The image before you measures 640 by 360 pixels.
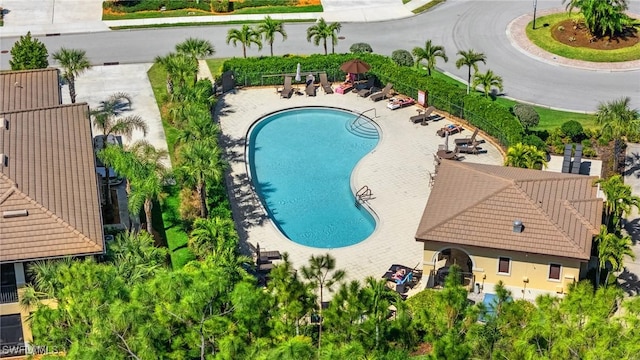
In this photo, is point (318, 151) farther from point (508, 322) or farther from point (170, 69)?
point (508, 322)

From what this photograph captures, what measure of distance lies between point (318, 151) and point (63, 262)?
23981 millimetres

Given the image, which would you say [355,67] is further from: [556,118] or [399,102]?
[556,118]

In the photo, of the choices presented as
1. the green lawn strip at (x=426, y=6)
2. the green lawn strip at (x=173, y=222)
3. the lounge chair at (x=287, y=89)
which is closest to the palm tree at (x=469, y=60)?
the lounge chair at (x=287, y=89)

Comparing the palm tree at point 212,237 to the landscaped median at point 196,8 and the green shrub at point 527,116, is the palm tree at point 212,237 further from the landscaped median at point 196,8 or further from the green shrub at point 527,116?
the landscaped median at point 196,8

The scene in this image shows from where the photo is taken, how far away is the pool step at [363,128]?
216 ft

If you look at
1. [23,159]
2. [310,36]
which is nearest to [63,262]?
[23,159]

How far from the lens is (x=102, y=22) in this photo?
270 ft

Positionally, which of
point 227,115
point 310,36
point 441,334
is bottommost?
point 441,334

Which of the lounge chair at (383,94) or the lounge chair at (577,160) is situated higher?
the lounge chair at (383,94)

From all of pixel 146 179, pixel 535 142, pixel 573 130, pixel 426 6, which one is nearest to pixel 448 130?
pixel 535 142

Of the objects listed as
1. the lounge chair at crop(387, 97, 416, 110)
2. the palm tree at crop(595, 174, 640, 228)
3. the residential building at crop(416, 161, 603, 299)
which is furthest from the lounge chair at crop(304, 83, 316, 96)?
the palm tree at crop(595, 174, 640, 228)

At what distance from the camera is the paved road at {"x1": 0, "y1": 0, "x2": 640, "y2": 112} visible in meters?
69.9

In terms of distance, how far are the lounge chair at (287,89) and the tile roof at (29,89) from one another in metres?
16.1

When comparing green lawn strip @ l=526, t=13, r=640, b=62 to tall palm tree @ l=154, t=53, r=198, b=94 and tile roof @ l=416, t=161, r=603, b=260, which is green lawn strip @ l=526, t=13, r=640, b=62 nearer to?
tile roof @ l=416, t=161, r=603, b=260
